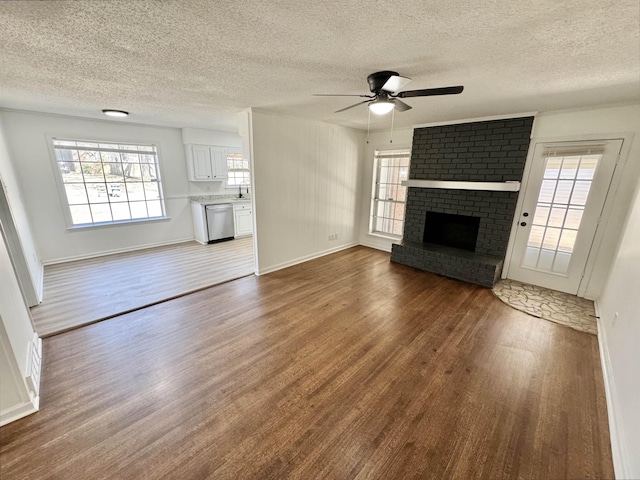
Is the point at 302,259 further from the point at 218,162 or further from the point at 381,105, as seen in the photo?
the point at 218,162

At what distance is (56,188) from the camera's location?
4.23 metres

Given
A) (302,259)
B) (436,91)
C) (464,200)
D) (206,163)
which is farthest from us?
(206,163)

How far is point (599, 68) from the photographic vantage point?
6.43ft

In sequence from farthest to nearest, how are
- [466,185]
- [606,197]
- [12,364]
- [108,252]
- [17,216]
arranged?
[108,252]
[466,185]
[17,216]
[606,197]
[12,364]

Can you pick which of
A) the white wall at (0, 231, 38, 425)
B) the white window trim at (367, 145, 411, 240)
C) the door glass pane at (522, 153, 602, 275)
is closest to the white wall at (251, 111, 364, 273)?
the white window trim at (367, 145, 411, 240)

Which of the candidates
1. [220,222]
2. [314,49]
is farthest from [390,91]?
[220,222]

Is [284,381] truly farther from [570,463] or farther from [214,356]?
[570,463]

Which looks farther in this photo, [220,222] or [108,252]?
[220,222]

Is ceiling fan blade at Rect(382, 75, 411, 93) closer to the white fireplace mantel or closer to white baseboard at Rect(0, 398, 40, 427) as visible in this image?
the white fireplace mantel

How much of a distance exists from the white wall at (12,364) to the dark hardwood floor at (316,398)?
87 mm

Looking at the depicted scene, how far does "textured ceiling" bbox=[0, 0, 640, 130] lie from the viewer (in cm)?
132

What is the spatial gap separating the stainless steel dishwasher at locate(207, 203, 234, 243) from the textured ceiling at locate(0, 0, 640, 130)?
9.03ft

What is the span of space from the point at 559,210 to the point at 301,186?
368cm

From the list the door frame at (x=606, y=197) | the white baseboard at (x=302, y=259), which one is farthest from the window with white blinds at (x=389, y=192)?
the door frame at (x=606, y=197)
